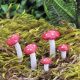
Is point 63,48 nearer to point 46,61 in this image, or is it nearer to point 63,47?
point 63,47

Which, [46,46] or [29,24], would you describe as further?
[29,24]

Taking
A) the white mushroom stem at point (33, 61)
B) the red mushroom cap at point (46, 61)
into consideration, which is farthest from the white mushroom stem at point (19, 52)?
the red mushroom cap at point (46, 61)

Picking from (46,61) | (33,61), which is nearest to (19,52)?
(33,61)

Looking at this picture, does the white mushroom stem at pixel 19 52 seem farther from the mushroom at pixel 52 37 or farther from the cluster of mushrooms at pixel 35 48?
the mushroom at pixel 52 37

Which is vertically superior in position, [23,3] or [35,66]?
[23,3]

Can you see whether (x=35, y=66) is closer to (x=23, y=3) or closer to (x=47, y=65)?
(x=47, y=65)

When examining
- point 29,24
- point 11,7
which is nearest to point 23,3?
point 11,7
